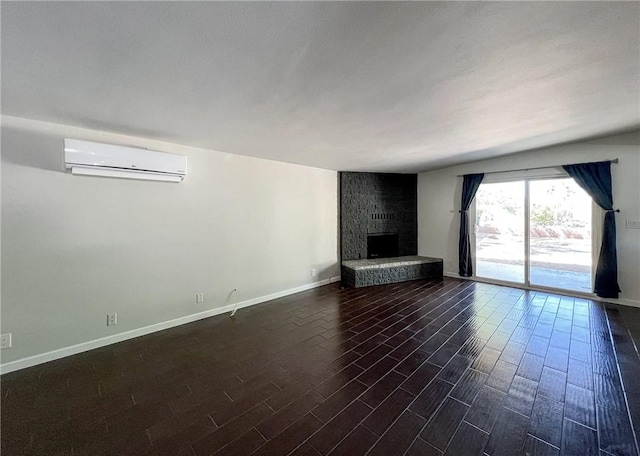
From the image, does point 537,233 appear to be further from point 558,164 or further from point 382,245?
point 382,245

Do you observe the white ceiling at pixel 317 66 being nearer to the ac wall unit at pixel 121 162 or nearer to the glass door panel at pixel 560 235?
the ac wall unit at pixel 121 162

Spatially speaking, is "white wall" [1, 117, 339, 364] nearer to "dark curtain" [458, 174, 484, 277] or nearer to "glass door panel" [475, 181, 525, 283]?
"dark curtain" [458, 174, 484, 277]

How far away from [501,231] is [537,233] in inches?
20.6

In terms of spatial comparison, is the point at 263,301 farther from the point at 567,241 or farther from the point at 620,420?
the point at 567,241

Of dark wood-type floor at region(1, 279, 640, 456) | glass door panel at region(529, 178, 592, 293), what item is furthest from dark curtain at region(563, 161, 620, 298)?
dark wood-type floor at region(1, 279, 640, 456)

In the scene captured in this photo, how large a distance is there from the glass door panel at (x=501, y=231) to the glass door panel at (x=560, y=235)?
0.16 metres

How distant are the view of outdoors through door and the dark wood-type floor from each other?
3.36 ft

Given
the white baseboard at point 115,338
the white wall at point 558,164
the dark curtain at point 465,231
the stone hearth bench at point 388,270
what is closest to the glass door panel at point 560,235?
the white wall at point 558,164

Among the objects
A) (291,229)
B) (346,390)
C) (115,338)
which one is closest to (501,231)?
(291,229)

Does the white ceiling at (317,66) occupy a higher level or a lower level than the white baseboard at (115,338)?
higher

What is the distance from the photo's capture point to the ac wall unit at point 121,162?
89.3 inches

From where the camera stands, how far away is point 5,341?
2.15m

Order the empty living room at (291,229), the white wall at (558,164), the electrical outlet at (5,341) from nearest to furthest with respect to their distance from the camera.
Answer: the empty living room at (291,229), the electrical outlet at (5,341), the white wall at (558,164)

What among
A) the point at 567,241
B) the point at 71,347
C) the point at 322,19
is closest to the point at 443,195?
the point at 567,241
